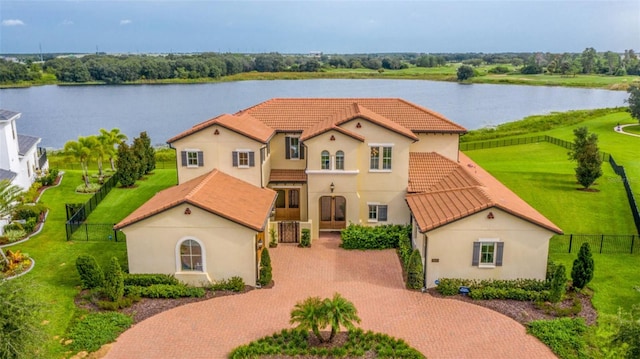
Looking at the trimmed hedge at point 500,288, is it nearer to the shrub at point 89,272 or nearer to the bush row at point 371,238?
the bush row at point 371,238

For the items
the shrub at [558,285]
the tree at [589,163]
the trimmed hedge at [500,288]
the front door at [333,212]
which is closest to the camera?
the shrub at [558,285]

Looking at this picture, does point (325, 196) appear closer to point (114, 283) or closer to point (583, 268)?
point (114, 283)

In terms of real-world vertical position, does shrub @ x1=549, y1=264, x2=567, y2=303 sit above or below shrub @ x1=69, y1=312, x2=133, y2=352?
above

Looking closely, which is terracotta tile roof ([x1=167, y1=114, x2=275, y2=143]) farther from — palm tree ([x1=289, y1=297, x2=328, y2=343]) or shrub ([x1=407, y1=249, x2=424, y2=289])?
palm tree ([x1=289, y1=297, x2=328, y2=343])

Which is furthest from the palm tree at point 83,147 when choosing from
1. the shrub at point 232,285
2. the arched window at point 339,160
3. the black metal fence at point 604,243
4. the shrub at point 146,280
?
the black metal fence at point 604,243

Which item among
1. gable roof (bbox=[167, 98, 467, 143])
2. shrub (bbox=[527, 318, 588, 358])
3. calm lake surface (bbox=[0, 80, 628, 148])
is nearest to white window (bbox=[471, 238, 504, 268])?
shrub (bbox=[527, 318, 588, 358])
